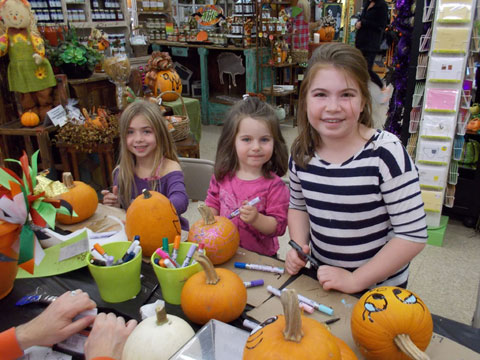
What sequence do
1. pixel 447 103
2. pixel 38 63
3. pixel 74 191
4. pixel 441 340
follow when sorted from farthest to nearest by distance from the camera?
pixel 38 63, pixel 447 103, pixel 74 191, pixel 441 340

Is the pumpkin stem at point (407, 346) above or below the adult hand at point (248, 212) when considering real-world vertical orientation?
below

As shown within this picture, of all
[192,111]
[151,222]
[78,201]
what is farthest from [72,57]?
[151,222]

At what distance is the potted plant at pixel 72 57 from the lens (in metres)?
3.13

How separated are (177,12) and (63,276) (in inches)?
287

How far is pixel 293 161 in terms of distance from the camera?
4.07 feet

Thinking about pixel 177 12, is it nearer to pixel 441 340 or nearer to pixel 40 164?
pixel 40 164

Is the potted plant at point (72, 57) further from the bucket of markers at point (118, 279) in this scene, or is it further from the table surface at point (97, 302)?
the bucket of markers at point (118, 279)

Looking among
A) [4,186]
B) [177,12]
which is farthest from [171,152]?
[177,12]

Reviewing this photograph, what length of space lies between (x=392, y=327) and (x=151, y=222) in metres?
0.73

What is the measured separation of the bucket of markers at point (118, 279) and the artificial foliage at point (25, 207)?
0.14 m

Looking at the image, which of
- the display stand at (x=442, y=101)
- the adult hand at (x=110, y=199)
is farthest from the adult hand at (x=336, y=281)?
the display stand at (x=442, y=101)

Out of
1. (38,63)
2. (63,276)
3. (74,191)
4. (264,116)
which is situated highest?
(38,63)

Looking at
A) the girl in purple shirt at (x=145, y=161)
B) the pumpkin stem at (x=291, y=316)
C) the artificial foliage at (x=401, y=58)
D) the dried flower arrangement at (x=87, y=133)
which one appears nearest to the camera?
the pumpkin stem at (x=291, y=316)

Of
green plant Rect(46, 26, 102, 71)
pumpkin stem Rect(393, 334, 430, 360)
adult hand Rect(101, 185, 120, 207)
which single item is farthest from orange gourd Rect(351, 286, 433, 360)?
green plant Rect(46, 26, 102, 71)
